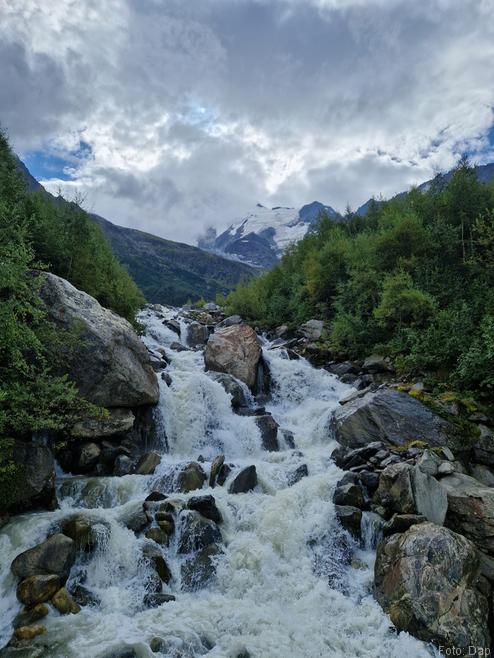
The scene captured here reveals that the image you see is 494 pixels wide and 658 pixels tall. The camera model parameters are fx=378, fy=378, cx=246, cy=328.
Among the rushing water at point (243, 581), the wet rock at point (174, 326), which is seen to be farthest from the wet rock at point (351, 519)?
the wet rock at point (174, 326)

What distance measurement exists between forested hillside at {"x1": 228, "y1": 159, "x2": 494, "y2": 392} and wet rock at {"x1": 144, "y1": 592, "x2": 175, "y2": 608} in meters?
15.6

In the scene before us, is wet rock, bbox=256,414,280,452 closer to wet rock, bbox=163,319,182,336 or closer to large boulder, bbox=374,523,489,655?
large boulder, bbox=374,523,489,655

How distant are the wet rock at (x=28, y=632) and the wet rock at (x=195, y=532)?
14.0ft

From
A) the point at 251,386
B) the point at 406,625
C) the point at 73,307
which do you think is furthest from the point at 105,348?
the point at 406,625

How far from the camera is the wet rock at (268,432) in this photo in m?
20.1

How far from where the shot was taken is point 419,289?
27781 mm

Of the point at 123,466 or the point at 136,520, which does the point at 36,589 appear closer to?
the point at 136,520

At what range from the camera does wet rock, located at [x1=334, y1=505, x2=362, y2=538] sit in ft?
42.8

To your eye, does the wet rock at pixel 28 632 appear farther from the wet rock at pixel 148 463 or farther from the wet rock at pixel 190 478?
the wet rock at pixel 148 463

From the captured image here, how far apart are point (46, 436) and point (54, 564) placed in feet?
18.1

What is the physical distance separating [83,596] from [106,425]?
757 centimetres

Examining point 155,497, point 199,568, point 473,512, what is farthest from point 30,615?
point 473,512

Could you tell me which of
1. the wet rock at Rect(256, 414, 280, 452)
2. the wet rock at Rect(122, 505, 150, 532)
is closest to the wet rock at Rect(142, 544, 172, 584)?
the wet rock at Rect(122, 505, 150, 532)

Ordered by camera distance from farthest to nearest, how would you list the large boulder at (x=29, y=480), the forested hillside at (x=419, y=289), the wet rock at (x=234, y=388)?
the wet rock at (x=234, y=388)
the forested hillside at (x=419, y=289)
the large boulder at (x=29, y=480)
